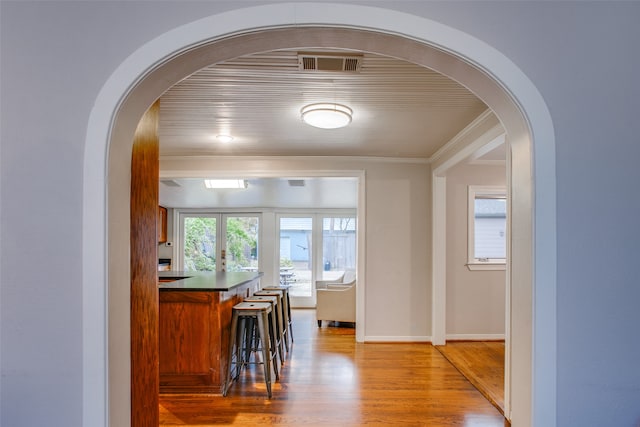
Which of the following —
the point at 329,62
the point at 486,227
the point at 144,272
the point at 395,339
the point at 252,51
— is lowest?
the point at 395,339

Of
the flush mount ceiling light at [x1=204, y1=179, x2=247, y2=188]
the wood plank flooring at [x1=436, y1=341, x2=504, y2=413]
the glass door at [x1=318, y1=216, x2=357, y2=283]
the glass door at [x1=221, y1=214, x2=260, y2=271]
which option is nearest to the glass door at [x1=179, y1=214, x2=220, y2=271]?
the glass door at [x1=221, y1=214, x2=260, y2=271]

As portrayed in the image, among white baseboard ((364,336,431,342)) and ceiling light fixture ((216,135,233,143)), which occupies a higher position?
ceiling light fixture ((216,135,233,143))

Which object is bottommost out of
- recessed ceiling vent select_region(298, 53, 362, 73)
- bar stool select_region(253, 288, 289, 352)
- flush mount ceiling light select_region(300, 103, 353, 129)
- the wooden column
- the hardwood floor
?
the hardwood floor

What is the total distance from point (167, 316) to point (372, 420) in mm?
1728

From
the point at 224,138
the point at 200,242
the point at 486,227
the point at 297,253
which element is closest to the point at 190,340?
the point at 224,138

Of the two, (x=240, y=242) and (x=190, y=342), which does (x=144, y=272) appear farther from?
(x=240, y=242)

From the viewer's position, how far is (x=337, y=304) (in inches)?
214

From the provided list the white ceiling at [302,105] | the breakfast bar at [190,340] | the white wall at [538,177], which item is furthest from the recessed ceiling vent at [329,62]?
the breakfast bar at [190,340]

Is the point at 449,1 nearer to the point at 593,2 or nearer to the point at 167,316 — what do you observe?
the point at 593,2

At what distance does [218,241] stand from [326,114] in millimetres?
5559

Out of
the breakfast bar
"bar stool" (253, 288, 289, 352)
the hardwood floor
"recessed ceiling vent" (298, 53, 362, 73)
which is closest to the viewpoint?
"recessed ceiling vent" (298, 53, 362, 73)

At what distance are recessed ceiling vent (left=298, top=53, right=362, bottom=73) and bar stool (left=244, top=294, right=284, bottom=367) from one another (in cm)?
208

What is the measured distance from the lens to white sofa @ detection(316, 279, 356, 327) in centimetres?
541

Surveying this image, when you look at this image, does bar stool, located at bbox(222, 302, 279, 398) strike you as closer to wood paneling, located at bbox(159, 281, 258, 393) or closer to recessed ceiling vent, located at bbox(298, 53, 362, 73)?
wood paneling, located at bbox(159, 281, 258, 393)
